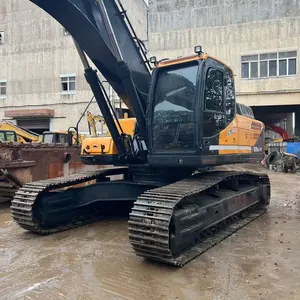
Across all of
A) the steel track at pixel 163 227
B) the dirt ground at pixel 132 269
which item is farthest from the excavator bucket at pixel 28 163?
the steel track at pixel 163 227

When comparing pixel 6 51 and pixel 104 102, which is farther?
pixel 6 51

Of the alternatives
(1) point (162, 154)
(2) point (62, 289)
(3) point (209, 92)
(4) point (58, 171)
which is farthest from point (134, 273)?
(4) point (58, 171)

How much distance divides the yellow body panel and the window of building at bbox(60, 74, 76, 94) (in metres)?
19.1

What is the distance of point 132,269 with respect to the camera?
4.16m

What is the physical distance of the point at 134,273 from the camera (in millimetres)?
4035

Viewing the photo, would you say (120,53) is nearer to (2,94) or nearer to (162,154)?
(162,154)

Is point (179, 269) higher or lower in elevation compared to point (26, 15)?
lower

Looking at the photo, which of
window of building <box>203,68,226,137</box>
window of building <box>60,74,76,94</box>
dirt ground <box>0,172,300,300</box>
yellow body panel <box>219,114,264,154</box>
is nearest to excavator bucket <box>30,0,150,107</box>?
window of building <box>203,68,226,137</box>

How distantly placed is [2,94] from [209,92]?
79.0ft

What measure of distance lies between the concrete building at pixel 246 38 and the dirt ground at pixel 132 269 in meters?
16.2

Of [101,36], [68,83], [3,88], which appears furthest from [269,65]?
[3,88]

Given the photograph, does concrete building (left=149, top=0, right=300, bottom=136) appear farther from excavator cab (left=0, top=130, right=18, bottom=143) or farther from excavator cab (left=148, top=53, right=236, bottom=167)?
excavator cab (left=148, top=53, right=236, bottom=167)

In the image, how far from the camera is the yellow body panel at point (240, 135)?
17.8ft

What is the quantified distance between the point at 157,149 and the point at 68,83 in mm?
20341
